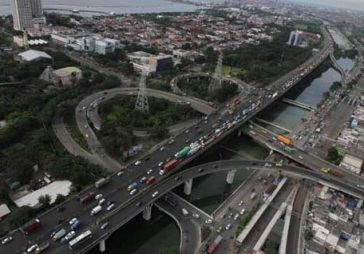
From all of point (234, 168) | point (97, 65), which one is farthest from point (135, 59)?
point (234, 168)

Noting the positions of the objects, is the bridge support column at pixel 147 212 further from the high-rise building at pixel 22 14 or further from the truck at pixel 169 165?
the high-rise building at pixel 22 14

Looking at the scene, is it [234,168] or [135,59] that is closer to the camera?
[234,168]

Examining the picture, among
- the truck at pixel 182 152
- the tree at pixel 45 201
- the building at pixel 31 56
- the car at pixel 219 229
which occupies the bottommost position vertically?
the car at pixel 219 229

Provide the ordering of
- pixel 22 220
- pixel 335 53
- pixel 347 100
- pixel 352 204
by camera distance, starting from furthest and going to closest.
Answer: pixel 335 53, pixel 347 100, pixel 352 204, pixel 22 220

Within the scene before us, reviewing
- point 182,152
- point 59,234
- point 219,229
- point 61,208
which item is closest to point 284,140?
point 182,152

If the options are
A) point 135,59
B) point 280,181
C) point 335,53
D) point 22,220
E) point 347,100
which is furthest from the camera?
point 335,53

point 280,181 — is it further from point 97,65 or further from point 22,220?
point 97,65

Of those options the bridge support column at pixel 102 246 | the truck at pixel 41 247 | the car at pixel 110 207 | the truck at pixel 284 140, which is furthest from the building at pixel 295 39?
the truck at pixel 41 247
